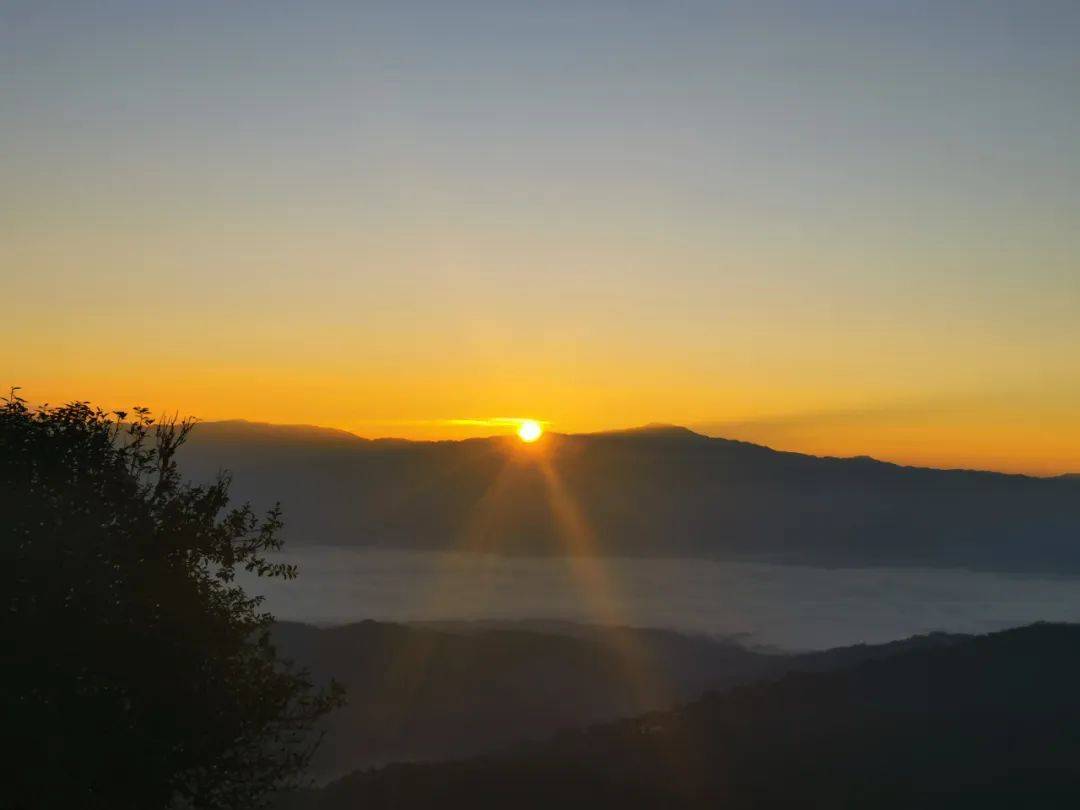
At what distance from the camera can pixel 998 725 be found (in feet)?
306

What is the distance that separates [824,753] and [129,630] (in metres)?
75.8

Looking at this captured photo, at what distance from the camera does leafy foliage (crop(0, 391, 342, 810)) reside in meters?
22.1

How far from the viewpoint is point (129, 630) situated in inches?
911

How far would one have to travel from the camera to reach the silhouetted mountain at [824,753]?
264ft

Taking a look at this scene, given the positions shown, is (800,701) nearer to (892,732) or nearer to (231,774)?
(892,732)

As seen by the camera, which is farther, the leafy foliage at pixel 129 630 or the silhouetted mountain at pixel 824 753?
the silhouetted mountain at pixel 824 753

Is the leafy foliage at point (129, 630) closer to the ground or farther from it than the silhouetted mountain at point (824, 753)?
farther from it

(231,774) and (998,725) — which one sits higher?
(231,774)

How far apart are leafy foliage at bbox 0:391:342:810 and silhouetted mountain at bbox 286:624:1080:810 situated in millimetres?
59994

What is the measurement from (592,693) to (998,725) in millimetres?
112064

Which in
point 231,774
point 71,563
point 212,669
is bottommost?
point 231,774

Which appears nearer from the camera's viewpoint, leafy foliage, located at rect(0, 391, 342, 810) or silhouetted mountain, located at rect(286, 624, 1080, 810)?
leafy foliage, located at rect(0, 391, 342, 810)

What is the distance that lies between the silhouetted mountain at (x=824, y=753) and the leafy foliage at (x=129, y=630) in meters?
60.0

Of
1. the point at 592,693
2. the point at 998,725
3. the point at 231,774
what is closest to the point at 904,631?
the point at 592,693
